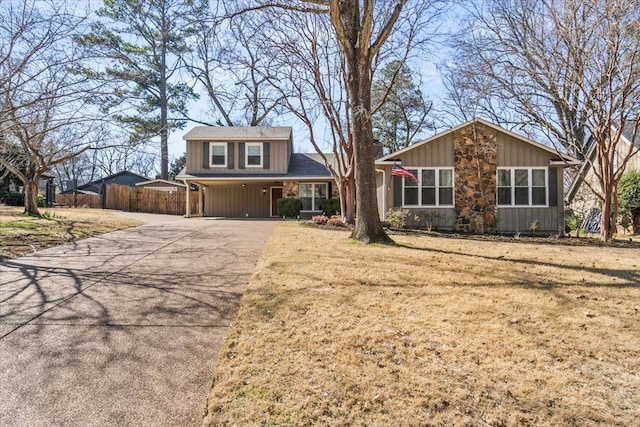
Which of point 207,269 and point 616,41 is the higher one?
point 616,41

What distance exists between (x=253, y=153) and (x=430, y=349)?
1835 cm

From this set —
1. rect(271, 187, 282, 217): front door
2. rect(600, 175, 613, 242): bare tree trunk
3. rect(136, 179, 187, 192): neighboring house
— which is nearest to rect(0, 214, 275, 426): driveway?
rect(600, 175, 613, 242): bare tree trunk

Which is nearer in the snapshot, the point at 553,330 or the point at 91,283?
the point at 553,330

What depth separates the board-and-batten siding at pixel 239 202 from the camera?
22.5 meters

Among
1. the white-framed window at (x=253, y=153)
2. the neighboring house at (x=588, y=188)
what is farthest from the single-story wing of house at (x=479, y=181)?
the white-framed window at (x=253, y=153)

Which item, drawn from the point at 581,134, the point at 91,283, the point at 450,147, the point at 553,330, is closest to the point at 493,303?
the point at 553,330

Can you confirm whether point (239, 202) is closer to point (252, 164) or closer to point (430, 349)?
point (252, 164)

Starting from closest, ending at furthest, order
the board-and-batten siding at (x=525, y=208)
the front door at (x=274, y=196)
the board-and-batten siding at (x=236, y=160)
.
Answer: the board-and-batten siding at (x=525, y=208) < the board-and-batten siding at (x=236, y=160) < the front door at (x=274, y=196)

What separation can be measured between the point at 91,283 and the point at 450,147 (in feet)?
41.9

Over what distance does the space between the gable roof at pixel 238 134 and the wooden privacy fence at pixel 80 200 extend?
45.1 feet

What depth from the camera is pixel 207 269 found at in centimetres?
623

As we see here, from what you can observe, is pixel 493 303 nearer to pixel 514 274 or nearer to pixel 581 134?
pixel 514 274

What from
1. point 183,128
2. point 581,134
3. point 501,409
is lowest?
point 501,409

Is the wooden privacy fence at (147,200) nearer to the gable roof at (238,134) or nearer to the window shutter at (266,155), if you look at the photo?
the gable roof at (238,134)
